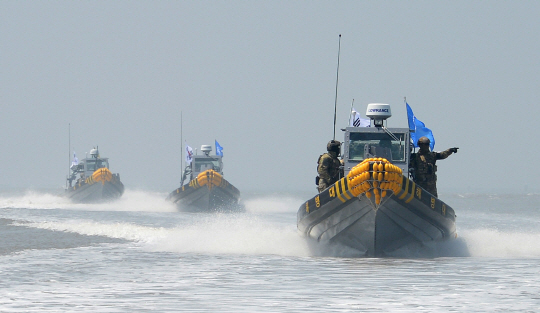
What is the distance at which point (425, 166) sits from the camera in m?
16.7

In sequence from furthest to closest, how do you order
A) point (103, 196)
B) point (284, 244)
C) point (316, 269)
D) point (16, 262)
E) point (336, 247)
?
point (103, 196)
point (284, 244)
point (336, 247)
point (16, 262)
point (316, 269)

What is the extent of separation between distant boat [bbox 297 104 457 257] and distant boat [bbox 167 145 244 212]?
24383mm

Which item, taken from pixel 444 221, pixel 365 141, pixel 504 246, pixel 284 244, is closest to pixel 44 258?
pixel 284 244

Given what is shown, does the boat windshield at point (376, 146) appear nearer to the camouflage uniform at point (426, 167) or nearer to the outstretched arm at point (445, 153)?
the camouflage uniform at point (426, 167)

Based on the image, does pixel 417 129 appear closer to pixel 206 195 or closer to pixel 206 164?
pixel 206 195

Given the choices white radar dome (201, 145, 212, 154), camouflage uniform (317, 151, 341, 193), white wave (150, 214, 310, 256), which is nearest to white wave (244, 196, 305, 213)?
white radar dome (201, 145, 212, 154)

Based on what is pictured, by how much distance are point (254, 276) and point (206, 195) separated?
28.5m

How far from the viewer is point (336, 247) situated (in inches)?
634

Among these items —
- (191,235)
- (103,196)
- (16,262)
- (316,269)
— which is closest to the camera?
(316,269)

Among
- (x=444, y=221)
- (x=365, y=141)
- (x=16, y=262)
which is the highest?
(x=365, y=141)

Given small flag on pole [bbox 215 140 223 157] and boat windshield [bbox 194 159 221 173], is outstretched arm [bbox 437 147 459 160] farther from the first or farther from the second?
small flag on pole [bbox 215 140 223 157]

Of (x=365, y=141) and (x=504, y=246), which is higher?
(x=365, y=141)

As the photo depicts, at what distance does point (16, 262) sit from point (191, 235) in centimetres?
676

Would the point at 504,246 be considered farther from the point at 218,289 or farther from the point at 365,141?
the point at 218,289
